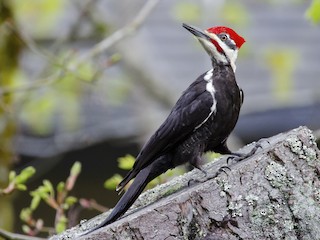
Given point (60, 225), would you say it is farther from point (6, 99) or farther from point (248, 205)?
point (6, 99)

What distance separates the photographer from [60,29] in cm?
960

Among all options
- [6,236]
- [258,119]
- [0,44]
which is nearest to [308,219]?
[6,236]

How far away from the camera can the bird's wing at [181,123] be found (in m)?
3.46

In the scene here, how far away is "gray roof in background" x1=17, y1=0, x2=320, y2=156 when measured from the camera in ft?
25.4

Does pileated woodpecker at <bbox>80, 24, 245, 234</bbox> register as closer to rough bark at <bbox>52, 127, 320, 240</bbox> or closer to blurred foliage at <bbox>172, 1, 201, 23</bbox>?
rough bark at <bbox>52, 127, 320, 240</bbox>

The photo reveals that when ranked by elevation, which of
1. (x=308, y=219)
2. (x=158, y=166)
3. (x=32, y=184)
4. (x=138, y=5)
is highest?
(x=138, y=5)

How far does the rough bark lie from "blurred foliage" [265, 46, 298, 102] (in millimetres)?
5685

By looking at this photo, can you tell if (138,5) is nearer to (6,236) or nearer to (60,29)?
(60,29)

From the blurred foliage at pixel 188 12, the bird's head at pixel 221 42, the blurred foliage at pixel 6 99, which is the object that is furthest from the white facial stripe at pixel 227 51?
the blurred foliage at pixel 188 12

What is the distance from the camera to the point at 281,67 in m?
9.20

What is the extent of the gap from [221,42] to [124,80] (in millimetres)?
5315

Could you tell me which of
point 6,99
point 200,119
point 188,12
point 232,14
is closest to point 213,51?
point 200,119

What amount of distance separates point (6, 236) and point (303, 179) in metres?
1.49

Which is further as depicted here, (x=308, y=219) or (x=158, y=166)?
(x=158, y=166)
